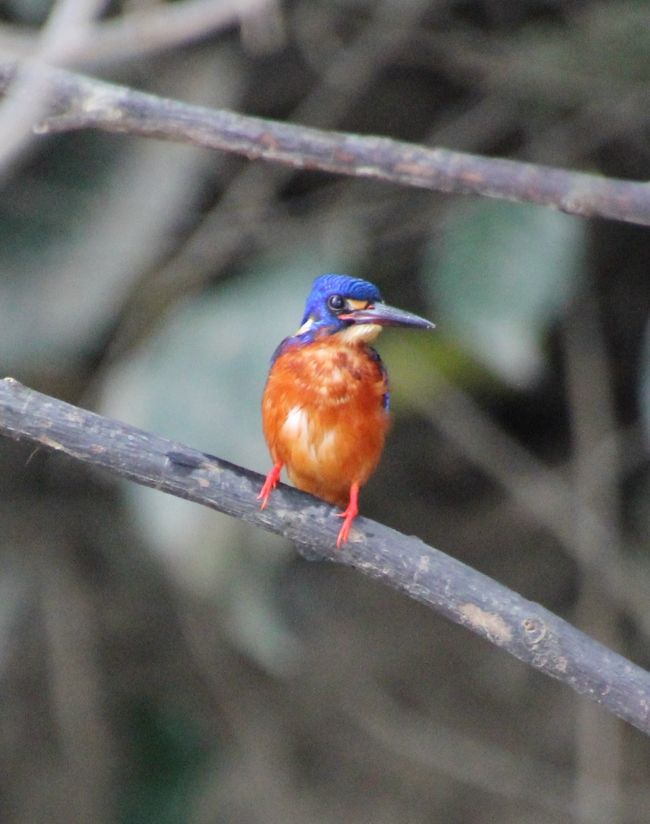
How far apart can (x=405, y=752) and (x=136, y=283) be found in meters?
1.95

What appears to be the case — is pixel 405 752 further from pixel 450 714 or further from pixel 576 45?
pixel 576 45

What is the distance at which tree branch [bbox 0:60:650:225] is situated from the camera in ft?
5.86

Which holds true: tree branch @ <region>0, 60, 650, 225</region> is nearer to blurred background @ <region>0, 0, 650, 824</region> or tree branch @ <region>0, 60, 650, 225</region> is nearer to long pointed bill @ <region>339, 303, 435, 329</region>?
long pointed bill @ <region>339, 303, 435, 329</region>

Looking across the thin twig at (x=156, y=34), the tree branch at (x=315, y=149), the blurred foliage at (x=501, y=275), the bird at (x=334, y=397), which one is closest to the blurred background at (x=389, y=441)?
the blurred foliage at (x=501, y=275)

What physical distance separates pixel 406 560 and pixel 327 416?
60 cm

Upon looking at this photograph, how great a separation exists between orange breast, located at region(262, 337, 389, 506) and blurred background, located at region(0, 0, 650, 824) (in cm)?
31

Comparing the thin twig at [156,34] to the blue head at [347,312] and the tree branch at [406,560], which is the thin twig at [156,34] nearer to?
the tree branch at [406,560]

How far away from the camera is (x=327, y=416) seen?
2.25 m

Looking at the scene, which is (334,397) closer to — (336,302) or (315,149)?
(336,302)

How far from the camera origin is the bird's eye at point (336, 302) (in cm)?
234

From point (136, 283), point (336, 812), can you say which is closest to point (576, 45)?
point (136, 283)

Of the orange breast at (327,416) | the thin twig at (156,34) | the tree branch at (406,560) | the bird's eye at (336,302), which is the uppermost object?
the thin twig at (156,34)

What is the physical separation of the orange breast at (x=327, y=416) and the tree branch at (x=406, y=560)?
1.79ft

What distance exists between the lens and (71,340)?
302cm
